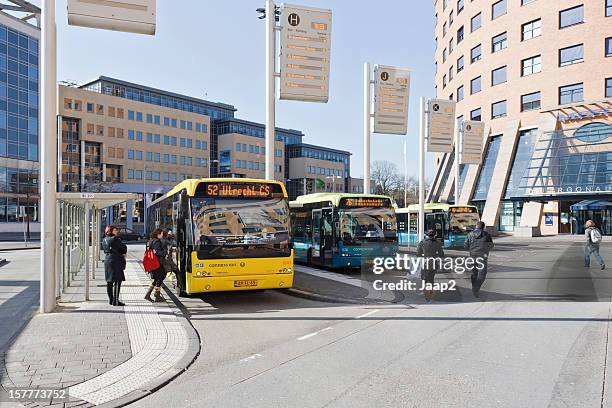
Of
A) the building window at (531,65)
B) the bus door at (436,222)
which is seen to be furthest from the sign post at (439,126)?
the building window at (531,65)

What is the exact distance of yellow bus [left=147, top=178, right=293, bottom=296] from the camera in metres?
10.4

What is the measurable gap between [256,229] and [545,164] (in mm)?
38668

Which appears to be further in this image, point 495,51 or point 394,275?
point 495,51

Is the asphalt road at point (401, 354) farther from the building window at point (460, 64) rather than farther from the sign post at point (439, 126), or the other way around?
the building window at point (460, 64)

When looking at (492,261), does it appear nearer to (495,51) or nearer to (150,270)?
(150,270)

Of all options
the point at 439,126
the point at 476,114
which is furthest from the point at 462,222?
the point at 476,114

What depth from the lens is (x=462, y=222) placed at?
90.9 ft

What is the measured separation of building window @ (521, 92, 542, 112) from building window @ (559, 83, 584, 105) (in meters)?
1.95

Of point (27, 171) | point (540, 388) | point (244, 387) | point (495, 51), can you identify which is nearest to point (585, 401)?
point (540, 388)

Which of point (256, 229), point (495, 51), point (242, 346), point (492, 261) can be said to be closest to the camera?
point (242, 346)

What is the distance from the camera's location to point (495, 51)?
163ft

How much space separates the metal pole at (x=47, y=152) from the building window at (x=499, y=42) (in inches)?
1871

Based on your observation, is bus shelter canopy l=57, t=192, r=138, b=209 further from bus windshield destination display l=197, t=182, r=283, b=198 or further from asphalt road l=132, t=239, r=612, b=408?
asphalt road l=132, t=239, r=612, b=408

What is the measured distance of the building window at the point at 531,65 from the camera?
45375mm
